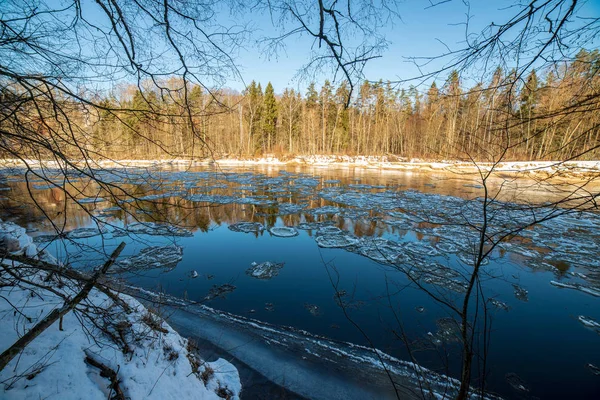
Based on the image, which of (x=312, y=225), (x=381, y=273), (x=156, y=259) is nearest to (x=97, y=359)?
(x=156, y=259)

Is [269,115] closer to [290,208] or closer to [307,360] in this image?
[290,208]

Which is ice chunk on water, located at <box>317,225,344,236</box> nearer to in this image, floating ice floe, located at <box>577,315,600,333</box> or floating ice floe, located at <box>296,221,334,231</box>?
floating ice floe, located at <box>296,221,334,231</box>

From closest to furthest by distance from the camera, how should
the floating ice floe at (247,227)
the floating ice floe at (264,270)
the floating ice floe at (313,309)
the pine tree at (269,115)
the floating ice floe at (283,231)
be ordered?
the floating ice floe at (313,309) → the floating ice floe at (264,270) → the floating ice floe at (283,231) → the floating ice floe at (247,227) → the pine tree at (269,115)

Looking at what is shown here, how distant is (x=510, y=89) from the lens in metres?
1.79

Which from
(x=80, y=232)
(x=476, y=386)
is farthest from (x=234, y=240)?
(x=476, y=386)

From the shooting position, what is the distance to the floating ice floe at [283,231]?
340 inches

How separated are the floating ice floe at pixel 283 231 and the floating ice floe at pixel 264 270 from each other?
199 centimetres

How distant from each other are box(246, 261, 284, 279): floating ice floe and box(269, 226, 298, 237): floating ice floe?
199 centimetres

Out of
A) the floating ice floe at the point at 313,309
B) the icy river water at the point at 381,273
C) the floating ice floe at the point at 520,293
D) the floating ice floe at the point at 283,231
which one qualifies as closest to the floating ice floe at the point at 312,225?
the icy river water at the point at 381,273

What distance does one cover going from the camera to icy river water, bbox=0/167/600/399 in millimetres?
2932

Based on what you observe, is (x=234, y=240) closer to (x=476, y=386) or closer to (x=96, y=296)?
(x=96, y=296)

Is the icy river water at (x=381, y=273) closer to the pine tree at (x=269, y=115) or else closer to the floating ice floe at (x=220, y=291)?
the floating ice floe at (x=220, y=291)

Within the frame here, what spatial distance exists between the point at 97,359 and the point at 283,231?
669cm

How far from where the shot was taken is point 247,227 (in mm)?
9258
